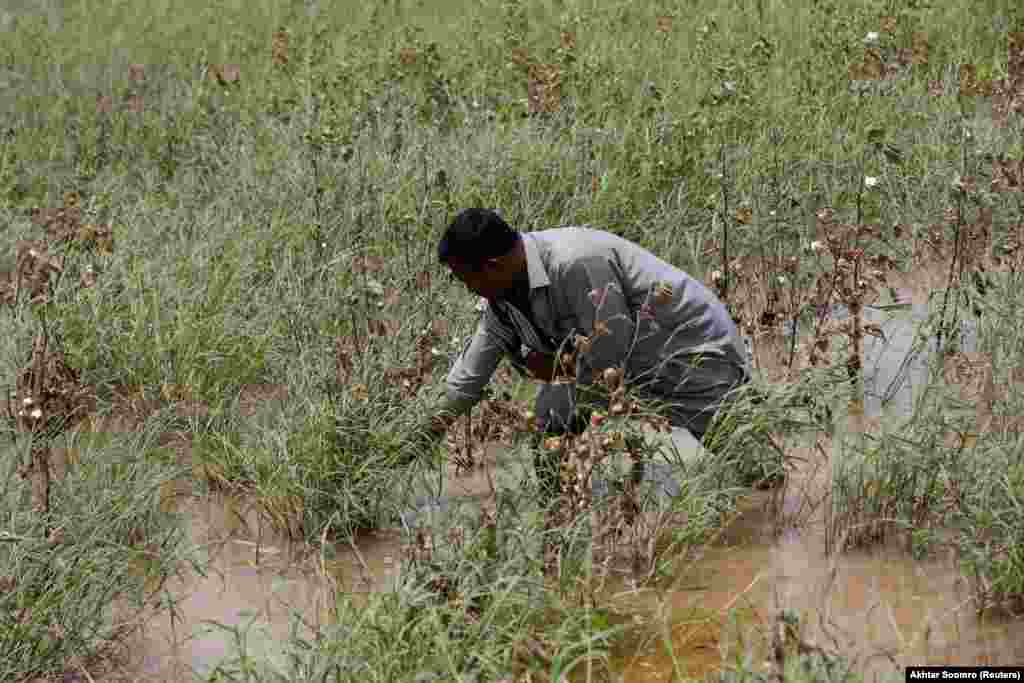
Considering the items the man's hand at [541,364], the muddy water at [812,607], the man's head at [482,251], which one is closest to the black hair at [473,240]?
the man's head at [482,251]

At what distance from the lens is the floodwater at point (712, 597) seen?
361 centimetres

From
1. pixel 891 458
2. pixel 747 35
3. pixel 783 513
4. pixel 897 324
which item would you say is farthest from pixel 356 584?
pixel 747 35

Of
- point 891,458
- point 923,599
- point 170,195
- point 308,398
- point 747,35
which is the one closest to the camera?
point 923,599

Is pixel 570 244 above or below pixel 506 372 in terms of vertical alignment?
above

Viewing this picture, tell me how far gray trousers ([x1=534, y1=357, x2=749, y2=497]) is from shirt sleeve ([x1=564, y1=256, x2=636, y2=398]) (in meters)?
0.16

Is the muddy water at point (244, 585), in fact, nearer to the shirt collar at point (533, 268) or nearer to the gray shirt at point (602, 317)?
the gray shirt at point (602, 317)

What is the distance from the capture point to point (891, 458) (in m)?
4.16

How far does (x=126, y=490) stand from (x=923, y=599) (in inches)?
91.7

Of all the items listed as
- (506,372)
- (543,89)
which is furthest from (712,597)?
(543,89)

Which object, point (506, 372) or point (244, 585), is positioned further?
point (506, 372)

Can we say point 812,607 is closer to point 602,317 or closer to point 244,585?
point 602,317

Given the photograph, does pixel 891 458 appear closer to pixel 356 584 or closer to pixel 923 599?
pixel 923 599

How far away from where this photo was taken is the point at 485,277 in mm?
4277

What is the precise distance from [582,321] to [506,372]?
115 cm
